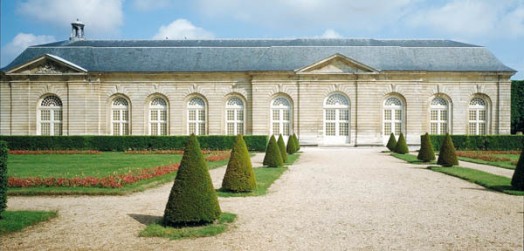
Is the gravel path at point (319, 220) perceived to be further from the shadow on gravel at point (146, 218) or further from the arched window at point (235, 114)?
the arched window at point (235, 114)

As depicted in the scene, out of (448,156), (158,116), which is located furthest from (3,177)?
(158,116)

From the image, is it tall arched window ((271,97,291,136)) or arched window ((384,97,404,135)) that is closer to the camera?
arched window ((384,97,404,135))

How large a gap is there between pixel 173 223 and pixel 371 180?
297 inches

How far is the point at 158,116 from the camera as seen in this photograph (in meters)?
33.6

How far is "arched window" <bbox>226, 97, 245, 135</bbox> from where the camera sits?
1310 inches

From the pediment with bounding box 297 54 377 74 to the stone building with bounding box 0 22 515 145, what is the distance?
0.07 metres

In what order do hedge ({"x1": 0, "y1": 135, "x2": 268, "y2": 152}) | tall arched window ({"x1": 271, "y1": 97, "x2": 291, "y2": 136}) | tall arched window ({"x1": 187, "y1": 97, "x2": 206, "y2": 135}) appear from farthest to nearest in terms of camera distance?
1. tall arched window ({"x1": 187, "y1": 97, "x2": 206, "y2": 135})
2. tall arched window ({"x1": 271, "y1": 97, "x2": 291, "y2": 136})
3. hedge ({"x1": 0, "y1": 135, "x2": 268, "y2": 152})

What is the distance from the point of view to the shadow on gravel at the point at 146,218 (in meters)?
7.92

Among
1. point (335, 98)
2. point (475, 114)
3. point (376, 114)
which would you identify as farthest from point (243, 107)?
point (475, 114)

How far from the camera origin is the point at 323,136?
32031mm

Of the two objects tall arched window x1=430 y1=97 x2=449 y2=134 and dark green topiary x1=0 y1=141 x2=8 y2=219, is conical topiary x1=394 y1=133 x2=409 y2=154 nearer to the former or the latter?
tall arched window x1=430 y1=97 x2=449 y2=134

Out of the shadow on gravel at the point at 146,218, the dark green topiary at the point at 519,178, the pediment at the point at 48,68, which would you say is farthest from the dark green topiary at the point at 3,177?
the pediment at the point at 48,68

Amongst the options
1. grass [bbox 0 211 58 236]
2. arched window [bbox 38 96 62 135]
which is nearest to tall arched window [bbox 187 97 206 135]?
arched window [bbox 38 96 62 135]

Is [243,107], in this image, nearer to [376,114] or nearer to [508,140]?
[376,114]
